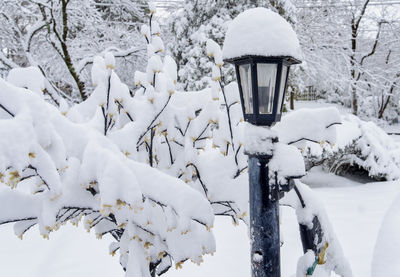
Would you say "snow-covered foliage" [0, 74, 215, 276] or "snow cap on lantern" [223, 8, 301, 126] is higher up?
"snow cap on lantern" [223, 8, 301, 126]

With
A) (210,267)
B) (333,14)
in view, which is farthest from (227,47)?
(333,14)

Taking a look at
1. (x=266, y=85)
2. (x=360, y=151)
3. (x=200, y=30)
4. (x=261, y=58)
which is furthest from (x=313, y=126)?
(x=200, y=30)

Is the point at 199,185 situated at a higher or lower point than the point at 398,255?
higher

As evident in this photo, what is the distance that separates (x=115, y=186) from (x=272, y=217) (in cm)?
93

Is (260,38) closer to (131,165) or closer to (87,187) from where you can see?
(131,165)

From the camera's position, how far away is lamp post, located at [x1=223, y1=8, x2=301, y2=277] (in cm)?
173

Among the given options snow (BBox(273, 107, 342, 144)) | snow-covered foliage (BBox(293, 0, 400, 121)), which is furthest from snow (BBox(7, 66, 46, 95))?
snow-covered foliage (BBox(293, 0, 400, 121))

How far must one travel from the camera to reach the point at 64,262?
476cm

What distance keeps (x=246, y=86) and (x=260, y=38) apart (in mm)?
262

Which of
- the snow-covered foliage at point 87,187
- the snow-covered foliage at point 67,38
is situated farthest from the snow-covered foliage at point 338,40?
the snow-covered foliage at point 87,187

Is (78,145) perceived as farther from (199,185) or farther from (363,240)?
(363,240)

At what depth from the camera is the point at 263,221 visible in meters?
1.90

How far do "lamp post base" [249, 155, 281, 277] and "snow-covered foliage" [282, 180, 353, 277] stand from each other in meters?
0.32

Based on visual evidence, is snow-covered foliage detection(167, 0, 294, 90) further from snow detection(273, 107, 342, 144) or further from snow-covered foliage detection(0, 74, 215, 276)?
snow-covered foliage detection(0, 74, 215, 276)
